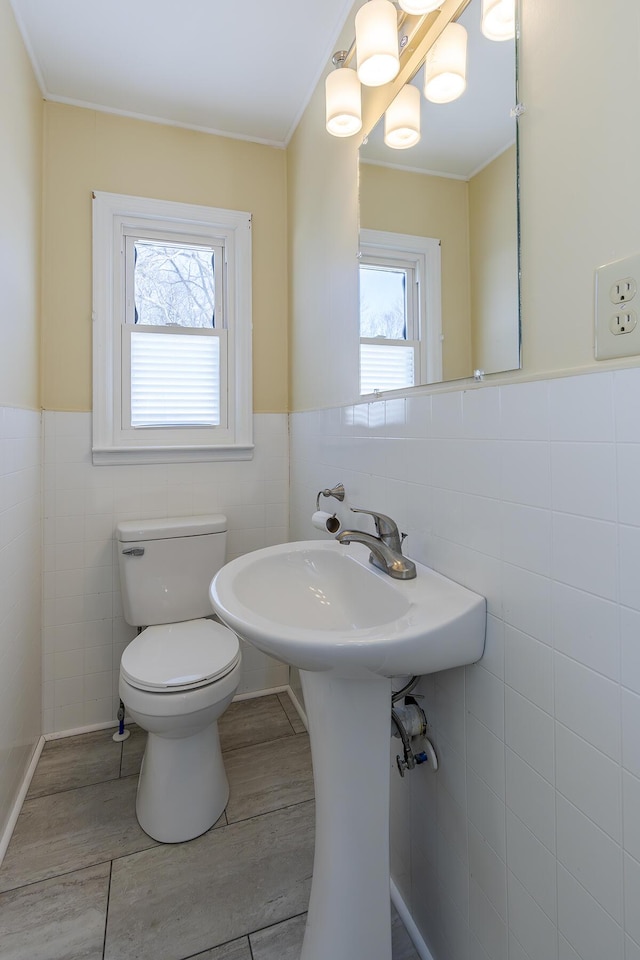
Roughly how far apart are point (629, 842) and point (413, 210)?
4.13 ft

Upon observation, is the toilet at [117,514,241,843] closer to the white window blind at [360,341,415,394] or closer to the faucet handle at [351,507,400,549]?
the faucet handle at [351,507,400,549]

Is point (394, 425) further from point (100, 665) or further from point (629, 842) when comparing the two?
point (100, 665)

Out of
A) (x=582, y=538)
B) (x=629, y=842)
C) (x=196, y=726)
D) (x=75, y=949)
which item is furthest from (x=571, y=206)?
(x=75, y=949)

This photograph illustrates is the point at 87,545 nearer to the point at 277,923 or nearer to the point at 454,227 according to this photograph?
the point at 277,923

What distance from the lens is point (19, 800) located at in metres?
1.56

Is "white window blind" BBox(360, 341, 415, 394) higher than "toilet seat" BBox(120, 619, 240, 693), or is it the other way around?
"white window blind" BBox(360, 341, 415, 394)

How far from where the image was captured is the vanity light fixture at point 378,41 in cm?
109

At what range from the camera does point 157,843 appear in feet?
4.63

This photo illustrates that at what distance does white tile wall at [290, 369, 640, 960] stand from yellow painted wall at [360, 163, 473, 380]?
11cm

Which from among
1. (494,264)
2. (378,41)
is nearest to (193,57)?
(378,41)

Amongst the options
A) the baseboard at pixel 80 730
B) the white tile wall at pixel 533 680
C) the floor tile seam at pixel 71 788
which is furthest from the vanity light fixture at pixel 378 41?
the baseboard at pixel 80 730

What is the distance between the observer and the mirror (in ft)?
2.75

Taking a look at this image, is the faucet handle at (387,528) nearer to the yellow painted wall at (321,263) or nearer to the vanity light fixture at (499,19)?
the yellow painted wall at (321,263)

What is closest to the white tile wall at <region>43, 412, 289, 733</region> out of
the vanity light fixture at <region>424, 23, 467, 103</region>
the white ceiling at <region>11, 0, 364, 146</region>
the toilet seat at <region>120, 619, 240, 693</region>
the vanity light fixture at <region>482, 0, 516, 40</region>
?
the toilet seat at <region>120, 619, 240, 693</region>
